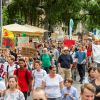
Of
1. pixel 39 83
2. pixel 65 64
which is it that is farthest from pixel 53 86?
pixel 65 64

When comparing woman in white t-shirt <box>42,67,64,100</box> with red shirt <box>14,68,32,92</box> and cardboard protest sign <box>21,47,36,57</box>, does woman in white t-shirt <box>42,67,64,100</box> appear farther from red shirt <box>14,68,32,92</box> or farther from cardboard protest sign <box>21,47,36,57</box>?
cardboard protest sign <box>21,47,36,57</box>

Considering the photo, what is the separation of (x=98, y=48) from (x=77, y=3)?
2453 cm

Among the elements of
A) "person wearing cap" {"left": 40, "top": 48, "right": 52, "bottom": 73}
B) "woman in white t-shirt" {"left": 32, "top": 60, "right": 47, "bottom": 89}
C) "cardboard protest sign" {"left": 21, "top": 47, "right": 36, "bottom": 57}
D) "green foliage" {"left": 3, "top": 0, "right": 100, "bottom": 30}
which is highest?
"green foliage" {"left": 3, "top": 0, "right": 100, "bottom": 30}

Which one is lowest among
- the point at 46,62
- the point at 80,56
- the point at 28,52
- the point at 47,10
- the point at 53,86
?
the point at 46,62

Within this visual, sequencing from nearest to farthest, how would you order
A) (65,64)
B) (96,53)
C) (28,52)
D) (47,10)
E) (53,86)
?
(53,86) < (65,64) < (96,53) < (28,52) < (47,10)

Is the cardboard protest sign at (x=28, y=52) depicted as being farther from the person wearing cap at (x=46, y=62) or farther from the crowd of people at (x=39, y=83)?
the crowd of people at (x=39, y=83)

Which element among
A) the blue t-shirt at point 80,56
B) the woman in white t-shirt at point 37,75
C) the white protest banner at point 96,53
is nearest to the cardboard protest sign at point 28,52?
the blue t-shirt at point 80,56

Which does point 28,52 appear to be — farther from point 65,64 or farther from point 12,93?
point 12,93

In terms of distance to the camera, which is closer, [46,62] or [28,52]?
[46,62]

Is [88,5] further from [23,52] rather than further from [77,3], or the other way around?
[23,52]

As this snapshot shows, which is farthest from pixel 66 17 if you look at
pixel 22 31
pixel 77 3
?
pixel 22 31

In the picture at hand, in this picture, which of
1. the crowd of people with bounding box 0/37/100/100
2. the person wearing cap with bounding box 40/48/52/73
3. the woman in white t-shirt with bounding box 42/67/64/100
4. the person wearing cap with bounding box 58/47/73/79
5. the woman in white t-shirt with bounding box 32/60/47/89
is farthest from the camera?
the person wearing cap with bounding box 40/48/52/73

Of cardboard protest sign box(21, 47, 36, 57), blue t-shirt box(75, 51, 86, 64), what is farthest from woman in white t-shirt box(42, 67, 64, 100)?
blue t-shirt box(75, 51, 86, 64)

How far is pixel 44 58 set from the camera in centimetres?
1834
